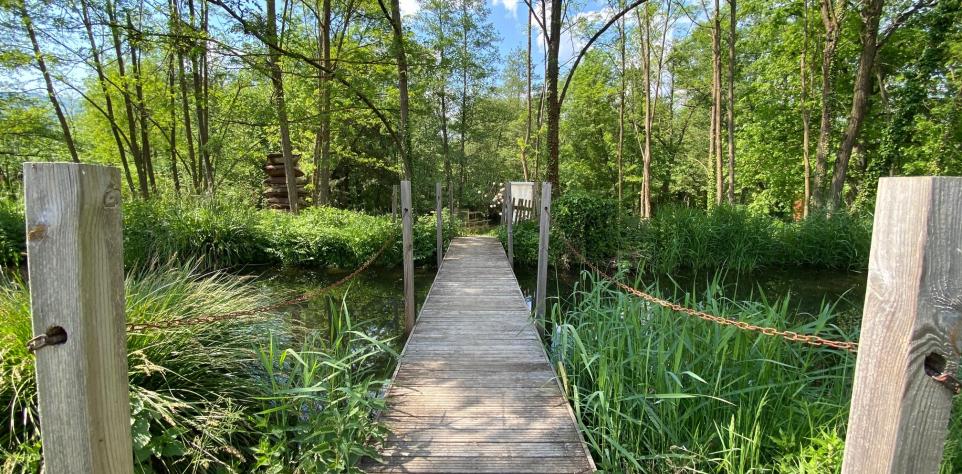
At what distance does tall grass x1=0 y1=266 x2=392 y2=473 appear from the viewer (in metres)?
2.01

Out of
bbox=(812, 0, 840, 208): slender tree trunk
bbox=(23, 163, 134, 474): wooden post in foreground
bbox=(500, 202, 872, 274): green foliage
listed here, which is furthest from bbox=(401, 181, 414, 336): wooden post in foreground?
bbox=(812, 0, 840, 208): slender tree trunk

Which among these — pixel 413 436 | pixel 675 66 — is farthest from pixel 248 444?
pixel 675 66

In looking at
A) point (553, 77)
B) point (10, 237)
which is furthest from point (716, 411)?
point (10, 237)

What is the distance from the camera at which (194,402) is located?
7.34ft

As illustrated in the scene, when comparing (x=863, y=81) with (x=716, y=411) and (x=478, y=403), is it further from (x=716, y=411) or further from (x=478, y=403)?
(x=478, y=403)

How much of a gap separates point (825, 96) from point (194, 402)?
51.0 ft

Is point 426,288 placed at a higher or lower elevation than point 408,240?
lower

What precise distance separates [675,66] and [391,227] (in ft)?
61.5

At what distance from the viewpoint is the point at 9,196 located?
1133cm

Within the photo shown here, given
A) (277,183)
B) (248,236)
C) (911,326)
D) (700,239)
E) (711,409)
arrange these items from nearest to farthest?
1. (911,326)
2. (711,409)
3. (248,236)
4. (700,239)
5. (277,183)

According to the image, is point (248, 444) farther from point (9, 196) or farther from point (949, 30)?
point (949, 30)

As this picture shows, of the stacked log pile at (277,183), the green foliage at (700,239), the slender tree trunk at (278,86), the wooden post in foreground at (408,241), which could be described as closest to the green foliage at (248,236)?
the slender tree trunk at (278,86)

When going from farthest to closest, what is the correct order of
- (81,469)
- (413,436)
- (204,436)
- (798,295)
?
(798,295), (413,436), (204,436), (81,469)

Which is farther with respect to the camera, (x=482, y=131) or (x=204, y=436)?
(x=482, y=131)
